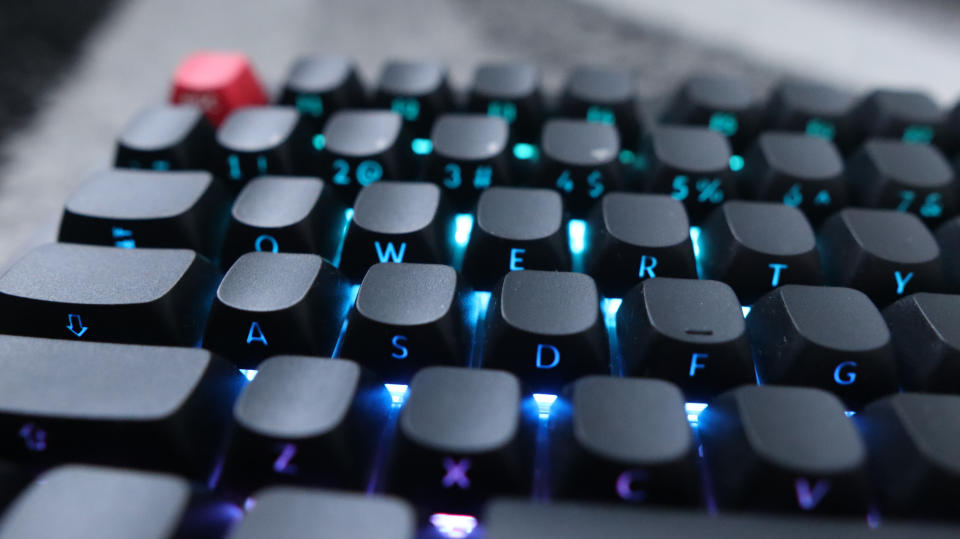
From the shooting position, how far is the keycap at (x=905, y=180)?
0.40m

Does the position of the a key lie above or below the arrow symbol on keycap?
above

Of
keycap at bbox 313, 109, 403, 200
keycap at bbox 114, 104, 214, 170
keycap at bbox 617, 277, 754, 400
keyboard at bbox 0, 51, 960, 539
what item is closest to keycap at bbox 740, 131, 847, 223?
keyboard at bbox 0, 51, 960, 539

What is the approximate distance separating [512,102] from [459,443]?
26cm

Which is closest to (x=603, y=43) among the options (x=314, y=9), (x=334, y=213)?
(x=314, y=9)

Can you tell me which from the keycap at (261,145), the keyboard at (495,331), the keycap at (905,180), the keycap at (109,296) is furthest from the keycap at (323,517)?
the keycap at (905,180)

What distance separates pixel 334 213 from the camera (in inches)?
14.9

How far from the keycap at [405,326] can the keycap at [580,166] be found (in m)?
0.11

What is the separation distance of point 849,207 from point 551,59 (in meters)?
0.32

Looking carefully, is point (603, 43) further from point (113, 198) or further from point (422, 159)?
point (113, 198)

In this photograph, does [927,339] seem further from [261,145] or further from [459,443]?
[261,145]

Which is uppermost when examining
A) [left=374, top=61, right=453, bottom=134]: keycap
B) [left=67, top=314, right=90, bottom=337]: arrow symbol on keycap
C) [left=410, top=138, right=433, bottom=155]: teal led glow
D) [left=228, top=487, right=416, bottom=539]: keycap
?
[left=374, top=61, right=453, bottom=134]: keycap

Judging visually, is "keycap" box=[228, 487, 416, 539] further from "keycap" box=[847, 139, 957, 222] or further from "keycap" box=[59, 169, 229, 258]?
"keycap" box=[847, 139, 957, 222]

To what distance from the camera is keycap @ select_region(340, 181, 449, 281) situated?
35 centimetres

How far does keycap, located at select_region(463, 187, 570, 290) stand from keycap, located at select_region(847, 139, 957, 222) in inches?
7.5
